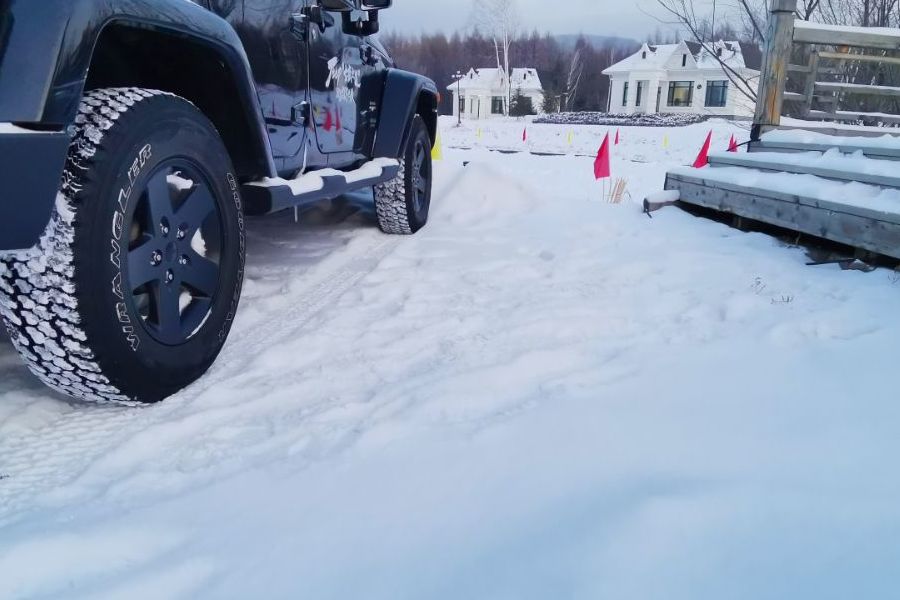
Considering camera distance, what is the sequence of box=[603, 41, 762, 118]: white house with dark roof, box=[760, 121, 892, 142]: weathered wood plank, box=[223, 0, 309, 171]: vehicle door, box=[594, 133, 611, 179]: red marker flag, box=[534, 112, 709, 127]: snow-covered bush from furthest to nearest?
box=[603, 41, 762, 118]: white house with dark roof < box=[534, 112, 709, 127]: snow-covered bush < box=[594, 133, 611, 179]: red marker flag < box=[760, 121, 892, 142]: weathered wood plank < box=[223, 0, 309, 171]: vehicle door

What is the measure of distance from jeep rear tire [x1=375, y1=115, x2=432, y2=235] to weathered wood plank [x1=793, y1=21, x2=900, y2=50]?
12.3 ft

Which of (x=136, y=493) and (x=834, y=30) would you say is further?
(x=834, y=30)

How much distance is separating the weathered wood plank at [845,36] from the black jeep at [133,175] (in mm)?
5066

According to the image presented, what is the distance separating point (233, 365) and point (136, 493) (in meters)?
0.80

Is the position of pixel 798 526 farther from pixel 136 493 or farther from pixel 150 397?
pixel 150 397

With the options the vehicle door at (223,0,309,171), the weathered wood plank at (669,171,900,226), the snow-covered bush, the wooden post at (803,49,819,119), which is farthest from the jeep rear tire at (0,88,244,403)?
the snow-covered bush

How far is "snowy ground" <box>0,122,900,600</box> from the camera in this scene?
4.00 ft

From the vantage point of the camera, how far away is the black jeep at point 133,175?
142cm

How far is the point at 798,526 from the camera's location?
1288 mm

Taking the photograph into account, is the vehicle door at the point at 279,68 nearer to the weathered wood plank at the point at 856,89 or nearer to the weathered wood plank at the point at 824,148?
the weathered wood plank at the point at 824,148

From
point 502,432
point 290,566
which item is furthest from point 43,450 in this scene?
point 502,432

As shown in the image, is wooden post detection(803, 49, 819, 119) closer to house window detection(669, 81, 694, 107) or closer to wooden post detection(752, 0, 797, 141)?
wooden post detection(752, 0, 797, 141)

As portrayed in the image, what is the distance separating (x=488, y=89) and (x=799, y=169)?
55.7m

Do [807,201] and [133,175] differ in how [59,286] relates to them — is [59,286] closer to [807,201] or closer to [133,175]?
[133,175]
